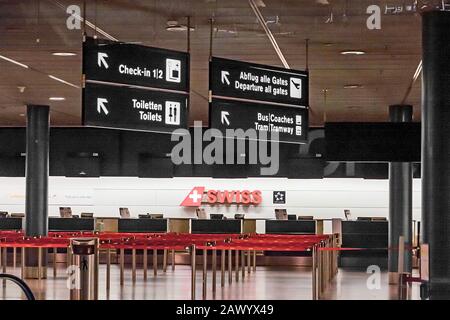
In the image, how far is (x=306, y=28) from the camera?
1272 centimetres

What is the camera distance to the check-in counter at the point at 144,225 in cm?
2767

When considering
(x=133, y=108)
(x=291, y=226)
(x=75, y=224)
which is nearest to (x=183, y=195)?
(x=75, y=224)

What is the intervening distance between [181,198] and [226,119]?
2037 cm

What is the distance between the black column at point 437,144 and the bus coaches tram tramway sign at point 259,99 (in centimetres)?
170

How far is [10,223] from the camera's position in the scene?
2844cm

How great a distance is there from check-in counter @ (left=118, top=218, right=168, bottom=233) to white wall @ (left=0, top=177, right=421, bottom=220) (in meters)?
3.85

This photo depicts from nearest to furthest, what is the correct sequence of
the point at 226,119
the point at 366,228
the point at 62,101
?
the point at 226,119
the point at 62,101
the point at 366,228

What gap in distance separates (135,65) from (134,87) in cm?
24

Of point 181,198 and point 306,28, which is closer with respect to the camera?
point 306,28

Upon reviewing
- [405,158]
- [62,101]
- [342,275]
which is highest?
[62,101]

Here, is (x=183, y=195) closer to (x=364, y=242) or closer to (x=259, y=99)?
(x=364, y=242)
